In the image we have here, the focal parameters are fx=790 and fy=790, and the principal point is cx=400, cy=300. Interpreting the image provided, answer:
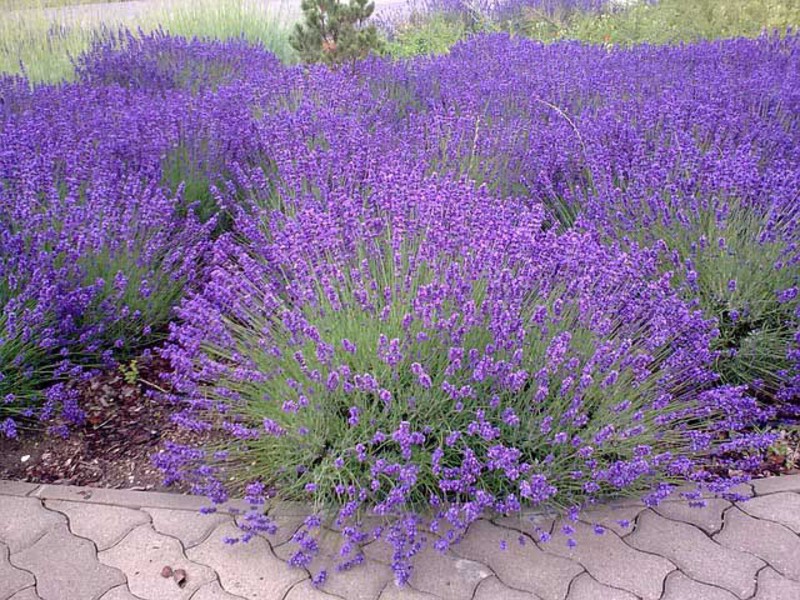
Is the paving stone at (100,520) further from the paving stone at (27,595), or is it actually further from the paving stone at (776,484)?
the paving stone at (776,484)

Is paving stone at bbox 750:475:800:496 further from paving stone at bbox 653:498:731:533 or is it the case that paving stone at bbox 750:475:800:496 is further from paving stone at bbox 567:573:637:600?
paving stone at bbox 567:573:637:600

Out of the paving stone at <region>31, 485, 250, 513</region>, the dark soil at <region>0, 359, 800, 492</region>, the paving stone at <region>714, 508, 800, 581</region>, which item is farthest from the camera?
the dark soil at <region>0, 359, 800, 492</region>

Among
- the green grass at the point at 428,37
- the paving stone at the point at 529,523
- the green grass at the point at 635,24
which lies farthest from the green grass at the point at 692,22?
the paving stone at the point at 529,523

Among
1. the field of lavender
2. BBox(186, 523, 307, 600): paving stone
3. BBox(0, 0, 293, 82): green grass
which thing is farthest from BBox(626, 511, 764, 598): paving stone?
BBox(0, 0, 293, 82): green grass

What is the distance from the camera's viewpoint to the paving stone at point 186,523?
2.38 metres

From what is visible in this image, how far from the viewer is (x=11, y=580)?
2.24m

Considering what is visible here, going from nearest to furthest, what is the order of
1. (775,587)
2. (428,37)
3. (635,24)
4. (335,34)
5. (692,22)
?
(775,587)
(335,34)
(692,22)
(635,24)
(428,37)

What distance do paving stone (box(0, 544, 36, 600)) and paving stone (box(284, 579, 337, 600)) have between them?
0.74m

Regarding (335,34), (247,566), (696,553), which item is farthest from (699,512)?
(335,34)

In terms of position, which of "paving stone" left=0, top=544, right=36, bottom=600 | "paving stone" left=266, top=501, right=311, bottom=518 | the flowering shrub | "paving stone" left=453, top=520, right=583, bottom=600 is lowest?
"paving stone" left=0, top=544, right=36, bottom=600

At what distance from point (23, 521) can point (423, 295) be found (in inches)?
56.7

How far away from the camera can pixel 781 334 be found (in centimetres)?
298

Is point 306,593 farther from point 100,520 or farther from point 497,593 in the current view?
point 100,520

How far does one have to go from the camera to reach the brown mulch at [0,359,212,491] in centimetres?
271
